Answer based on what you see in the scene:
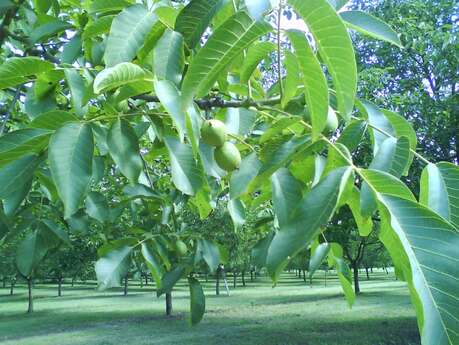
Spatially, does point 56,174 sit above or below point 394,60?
below

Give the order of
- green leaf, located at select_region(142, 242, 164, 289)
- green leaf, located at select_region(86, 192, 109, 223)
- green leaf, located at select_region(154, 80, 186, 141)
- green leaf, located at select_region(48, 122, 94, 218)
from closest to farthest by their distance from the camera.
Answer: green leaf, located at select_region(154, 80, 186, 141)
green leaf, located at select_region(48, 122, 94, 218)
green leaf, located at select_region(142, 242, 164, 289)
green leaf, located at select_region(86, 192, 109, 223)

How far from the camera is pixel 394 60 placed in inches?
345

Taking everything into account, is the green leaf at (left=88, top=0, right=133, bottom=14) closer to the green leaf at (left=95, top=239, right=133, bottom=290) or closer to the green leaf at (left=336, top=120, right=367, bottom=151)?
the green leaf at (left=336, top=120, right=367, bottom=151)

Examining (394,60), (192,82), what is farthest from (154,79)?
(394,60)

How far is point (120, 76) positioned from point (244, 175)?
30 centimetres

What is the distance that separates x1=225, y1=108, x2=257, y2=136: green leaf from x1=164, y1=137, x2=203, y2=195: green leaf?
0.52ft

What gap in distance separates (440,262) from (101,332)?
36.9ft

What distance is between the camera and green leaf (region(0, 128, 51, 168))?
1.01 m

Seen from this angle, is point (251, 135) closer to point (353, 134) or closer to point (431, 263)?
point (353, 134)

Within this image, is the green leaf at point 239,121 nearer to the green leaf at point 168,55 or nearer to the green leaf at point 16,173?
the green leaf at point 168,55

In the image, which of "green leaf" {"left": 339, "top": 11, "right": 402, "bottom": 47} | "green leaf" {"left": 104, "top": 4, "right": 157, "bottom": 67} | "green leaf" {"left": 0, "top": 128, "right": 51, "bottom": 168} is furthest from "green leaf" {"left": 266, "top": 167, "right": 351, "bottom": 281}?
"green leaf" {"left": 0, "top": 128, "right": 51, "bottom": 168}

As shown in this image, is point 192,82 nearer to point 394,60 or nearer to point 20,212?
point 20,212

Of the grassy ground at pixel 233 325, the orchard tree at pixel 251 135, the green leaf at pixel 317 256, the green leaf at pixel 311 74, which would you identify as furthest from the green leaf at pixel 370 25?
the grassy ground at pixel 233 325

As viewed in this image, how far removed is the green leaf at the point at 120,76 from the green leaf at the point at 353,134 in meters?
0.39
